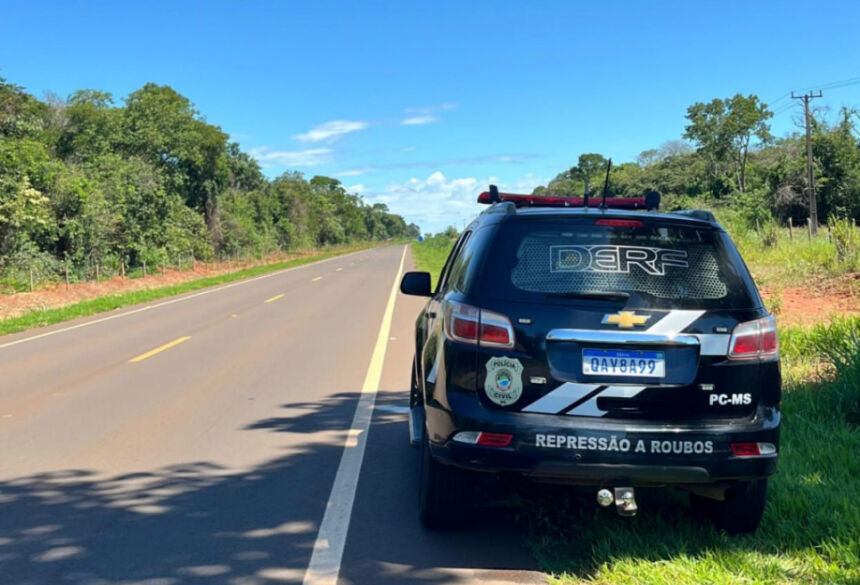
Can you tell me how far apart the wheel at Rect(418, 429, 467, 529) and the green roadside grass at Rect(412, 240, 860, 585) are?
17.7 inches

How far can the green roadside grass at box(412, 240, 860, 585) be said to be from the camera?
11.9 ft

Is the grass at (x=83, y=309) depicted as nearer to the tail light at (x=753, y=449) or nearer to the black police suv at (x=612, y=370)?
the black police suv at (x=612, y=370)

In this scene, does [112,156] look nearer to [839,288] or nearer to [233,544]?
[839,288]

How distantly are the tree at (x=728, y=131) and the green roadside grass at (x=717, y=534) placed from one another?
56640mm

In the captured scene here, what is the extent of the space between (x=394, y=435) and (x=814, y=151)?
43152mm

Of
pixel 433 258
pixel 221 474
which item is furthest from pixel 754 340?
pixel 433 258

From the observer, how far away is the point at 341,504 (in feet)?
15.7

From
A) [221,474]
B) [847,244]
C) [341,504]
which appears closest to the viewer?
[341,504]

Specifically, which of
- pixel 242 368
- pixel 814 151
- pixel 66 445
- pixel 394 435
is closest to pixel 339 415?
pixel 394 435

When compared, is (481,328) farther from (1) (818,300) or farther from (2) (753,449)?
(1) (818,300)

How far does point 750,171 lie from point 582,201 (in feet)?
190

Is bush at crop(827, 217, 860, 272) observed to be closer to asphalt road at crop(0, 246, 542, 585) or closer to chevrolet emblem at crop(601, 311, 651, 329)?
asphalt road at crop(0, 246, 542, 585)

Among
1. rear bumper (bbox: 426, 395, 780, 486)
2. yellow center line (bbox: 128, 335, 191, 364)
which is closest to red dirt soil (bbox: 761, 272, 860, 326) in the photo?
rear bumper (bbox: 426, 395, 780, 486)

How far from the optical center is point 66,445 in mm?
6230
